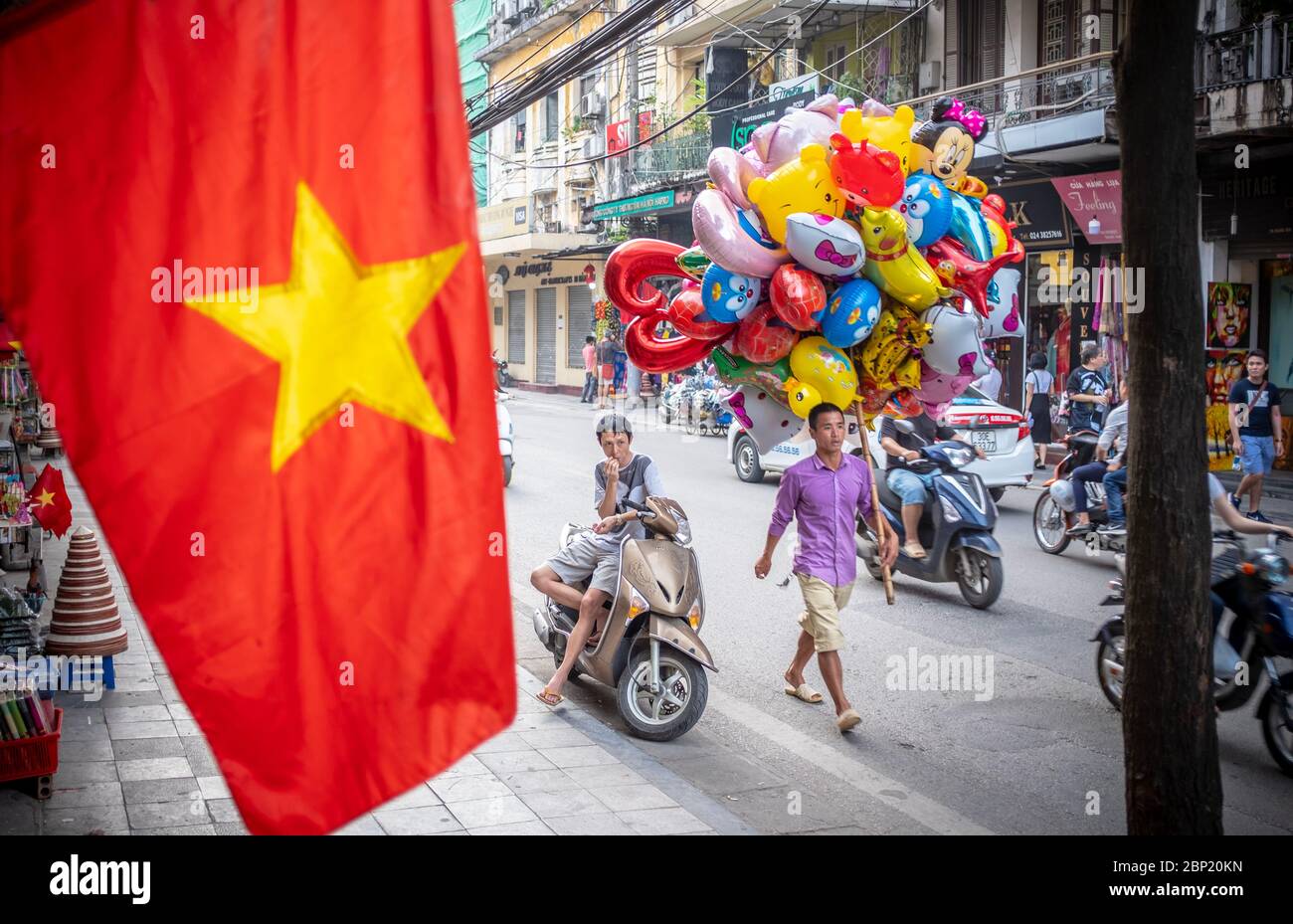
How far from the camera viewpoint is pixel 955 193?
20.2ft

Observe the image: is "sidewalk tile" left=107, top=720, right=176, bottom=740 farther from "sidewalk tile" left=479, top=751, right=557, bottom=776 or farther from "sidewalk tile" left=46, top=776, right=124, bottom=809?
"sidewalk tile" left=479, top=751, right=557, bottom=776

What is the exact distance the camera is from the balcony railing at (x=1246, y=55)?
→ 51.1 feet

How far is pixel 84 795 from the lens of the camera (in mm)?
5340

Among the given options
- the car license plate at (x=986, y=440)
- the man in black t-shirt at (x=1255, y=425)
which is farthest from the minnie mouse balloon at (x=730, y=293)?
the man in black t-shirt at (x=1255, y=425)

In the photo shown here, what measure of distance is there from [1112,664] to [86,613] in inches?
235

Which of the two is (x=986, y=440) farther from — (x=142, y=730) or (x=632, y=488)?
(x=142, y=730)

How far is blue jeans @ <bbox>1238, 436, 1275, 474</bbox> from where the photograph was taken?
1296 cm

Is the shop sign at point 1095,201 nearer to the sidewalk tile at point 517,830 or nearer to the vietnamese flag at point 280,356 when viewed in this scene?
the sidewalk tile at point 517,830

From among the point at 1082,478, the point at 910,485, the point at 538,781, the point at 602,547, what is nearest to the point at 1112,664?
the point at 602,547

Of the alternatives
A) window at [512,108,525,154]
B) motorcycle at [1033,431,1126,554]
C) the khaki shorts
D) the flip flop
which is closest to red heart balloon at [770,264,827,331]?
the khaki shorts

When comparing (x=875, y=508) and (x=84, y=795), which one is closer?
(x=84, y=795)

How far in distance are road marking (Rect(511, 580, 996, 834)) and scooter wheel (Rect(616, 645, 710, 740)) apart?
503 millimetres

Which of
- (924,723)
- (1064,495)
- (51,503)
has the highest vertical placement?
(51,503)

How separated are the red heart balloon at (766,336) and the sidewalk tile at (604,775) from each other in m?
2.07
